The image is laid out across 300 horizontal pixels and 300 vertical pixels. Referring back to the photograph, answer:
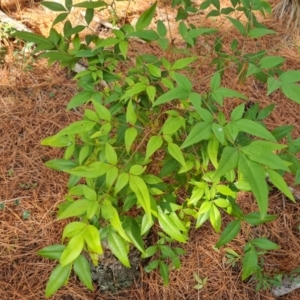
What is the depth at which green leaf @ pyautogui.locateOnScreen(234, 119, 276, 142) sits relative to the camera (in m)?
0.89

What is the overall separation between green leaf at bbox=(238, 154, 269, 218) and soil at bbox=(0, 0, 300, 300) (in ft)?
1.81

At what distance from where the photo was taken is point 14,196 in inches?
81.5

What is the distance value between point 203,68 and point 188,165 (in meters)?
1.73

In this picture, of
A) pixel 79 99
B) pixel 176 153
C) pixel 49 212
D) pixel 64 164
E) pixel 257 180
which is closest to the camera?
pixel 257 180

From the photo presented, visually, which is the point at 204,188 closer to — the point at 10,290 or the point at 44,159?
the point at 10,290

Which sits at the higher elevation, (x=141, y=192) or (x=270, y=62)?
(x=270, y=62)

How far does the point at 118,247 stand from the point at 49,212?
105 cm

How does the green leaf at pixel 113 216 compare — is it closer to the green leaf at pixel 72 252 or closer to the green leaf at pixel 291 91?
the green leaf at pixel 72 252

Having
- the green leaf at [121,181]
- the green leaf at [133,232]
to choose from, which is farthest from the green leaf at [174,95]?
the green leaf at [133,232]

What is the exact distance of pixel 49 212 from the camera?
200 centimetres

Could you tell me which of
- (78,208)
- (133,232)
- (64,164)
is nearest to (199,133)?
(78,208)

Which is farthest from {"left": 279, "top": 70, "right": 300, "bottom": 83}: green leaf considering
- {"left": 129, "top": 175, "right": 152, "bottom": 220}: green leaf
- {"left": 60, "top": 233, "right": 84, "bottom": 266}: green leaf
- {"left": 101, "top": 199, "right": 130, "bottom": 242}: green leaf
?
{"left": 60, "top": 233, "right": 84, "bottom": 266}: green leaf

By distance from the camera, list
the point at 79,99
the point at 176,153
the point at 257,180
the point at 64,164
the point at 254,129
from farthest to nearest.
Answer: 1. the point at 64,164
2. the point at 79,99
3. the point at 176,153
4. the point at 254,129
5. the point at 257,180

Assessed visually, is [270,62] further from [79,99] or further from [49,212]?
[49,212]
